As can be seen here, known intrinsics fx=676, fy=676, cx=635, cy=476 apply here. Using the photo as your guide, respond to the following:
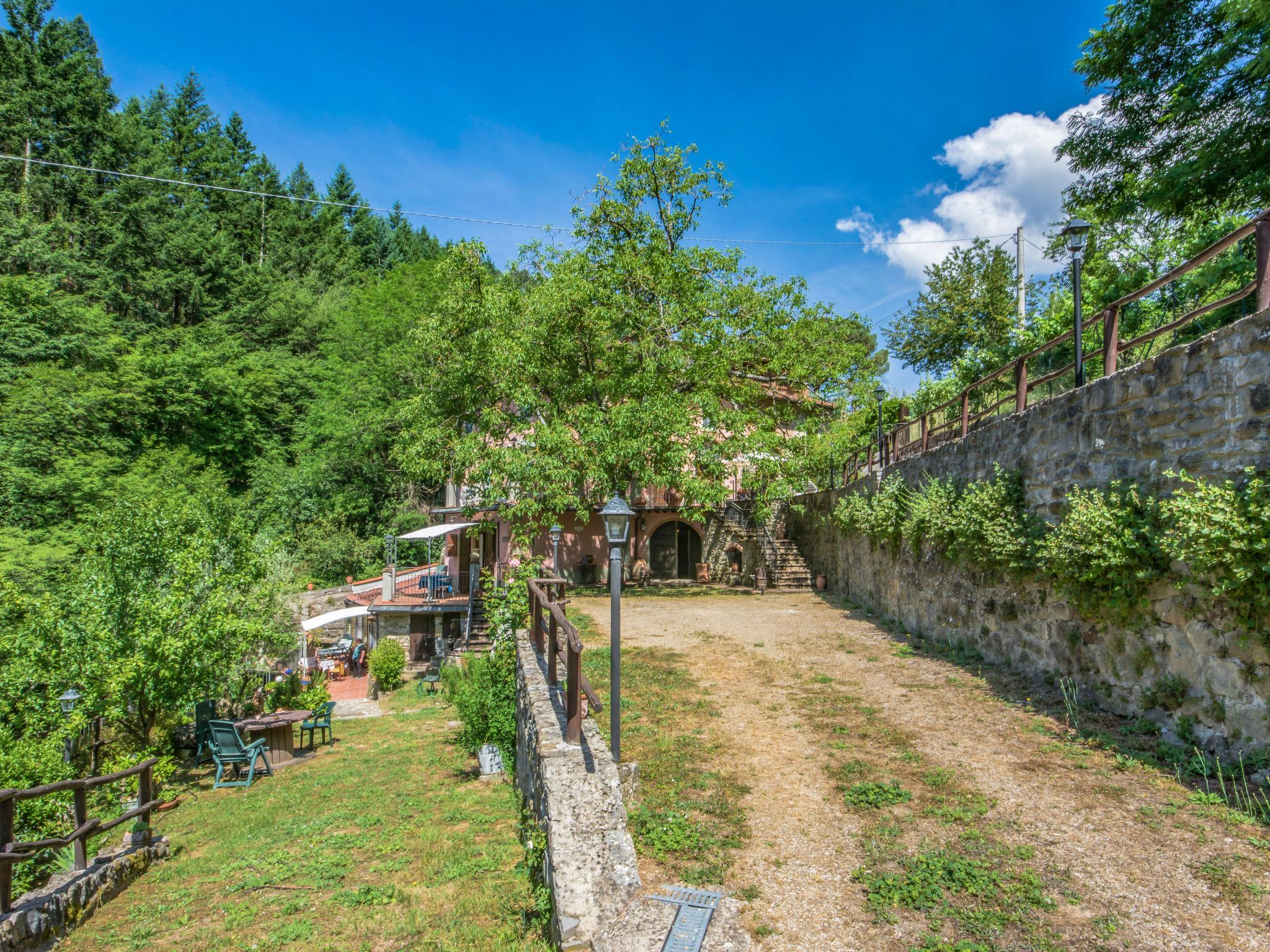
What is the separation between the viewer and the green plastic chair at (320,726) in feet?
40.9

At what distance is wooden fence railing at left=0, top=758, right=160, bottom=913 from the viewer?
5.08 metres

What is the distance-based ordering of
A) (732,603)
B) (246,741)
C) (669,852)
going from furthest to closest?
(732,603)
(246,741)
(669,852)

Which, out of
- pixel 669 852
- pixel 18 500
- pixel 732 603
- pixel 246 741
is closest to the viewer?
pixel 669 852

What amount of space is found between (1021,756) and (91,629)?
493 inches

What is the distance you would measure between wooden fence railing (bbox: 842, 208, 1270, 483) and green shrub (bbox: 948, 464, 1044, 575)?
3.26 ft

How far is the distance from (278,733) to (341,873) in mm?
6779

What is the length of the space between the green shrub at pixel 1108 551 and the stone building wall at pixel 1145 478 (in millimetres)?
148

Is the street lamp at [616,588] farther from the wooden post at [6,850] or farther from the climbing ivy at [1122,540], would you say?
the wooden post at [6,850]

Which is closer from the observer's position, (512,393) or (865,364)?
(512,393)

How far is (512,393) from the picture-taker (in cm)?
1602

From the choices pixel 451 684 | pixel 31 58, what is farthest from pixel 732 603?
pixel 31 58

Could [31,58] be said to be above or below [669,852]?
above

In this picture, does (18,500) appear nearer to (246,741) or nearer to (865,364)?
(246,741)

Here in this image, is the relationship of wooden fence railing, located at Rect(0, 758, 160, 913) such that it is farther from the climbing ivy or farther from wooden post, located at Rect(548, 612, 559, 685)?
the climbing ivy
